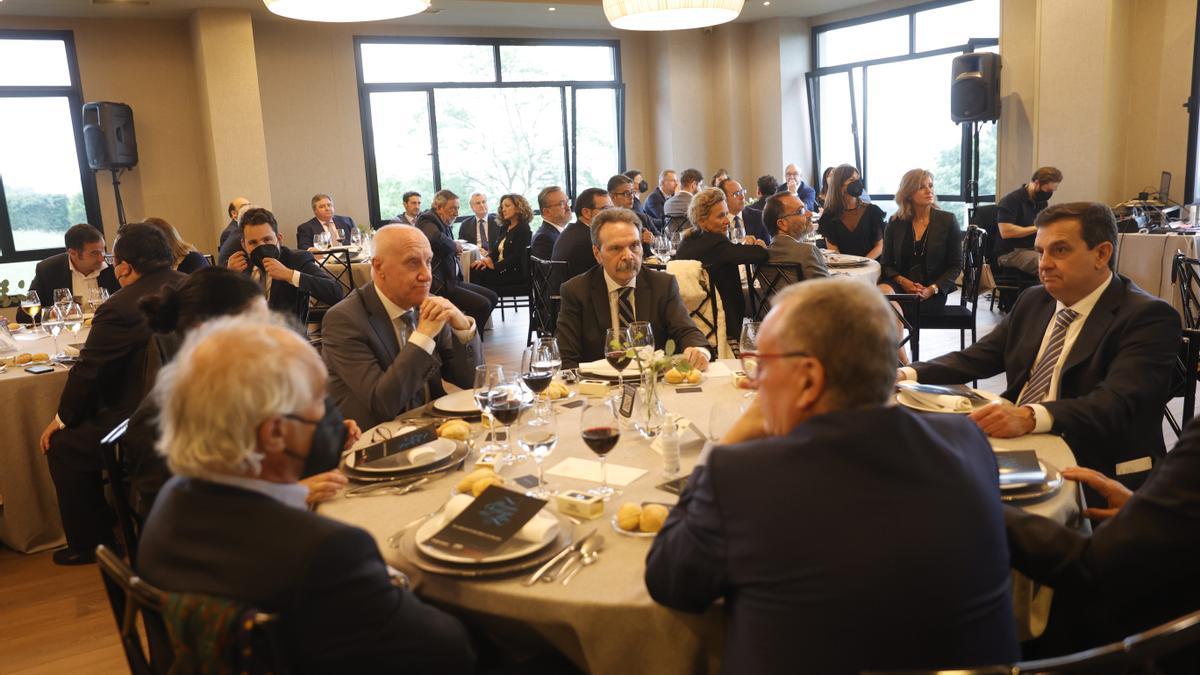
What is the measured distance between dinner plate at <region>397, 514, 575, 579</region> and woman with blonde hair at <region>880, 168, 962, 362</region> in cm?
482

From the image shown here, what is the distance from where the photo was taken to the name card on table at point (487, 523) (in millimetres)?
1682

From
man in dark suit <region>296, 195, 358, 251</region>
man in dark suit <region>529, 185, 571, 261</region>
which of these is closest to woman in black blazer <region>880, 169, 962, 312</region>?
man in dark suit <region>529, 185, 571, 261</region>

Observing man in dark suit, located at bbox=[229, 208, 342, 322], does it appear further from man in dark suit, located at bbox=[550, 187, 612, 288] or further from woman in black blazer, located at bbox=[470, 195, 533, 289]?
woman in black blazer, located at bbox=[470, 195, 533, 289]

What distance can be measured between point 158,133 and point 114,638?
343 inches

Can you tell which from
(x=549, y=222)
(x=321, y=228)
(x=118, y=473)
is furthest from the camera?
(x=321, y=228)

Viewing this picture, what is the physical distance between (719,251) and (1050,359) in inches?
104

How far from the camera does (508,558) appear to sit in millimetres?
1631

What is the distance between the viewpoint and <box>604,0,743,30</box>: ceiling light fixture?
448 cm

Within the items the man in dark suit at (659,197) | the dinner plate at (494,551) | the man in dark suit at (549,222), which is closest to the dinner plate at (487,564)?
the dinner plate at (494,551)

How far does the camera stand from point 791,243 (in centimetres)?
525

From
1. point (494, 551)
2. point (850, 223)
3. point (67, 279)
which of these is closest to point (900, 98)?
point (850, 223)

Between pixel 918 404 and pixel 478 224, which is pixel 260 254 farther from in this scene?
pixel 918 404

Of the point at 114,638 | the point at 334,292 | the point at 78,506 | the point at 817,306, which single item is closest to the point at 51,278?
the point at 334,292

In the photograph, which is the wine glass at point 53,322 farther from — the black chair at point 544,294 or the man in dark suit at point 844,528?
the man in dark suit at point 844,528
